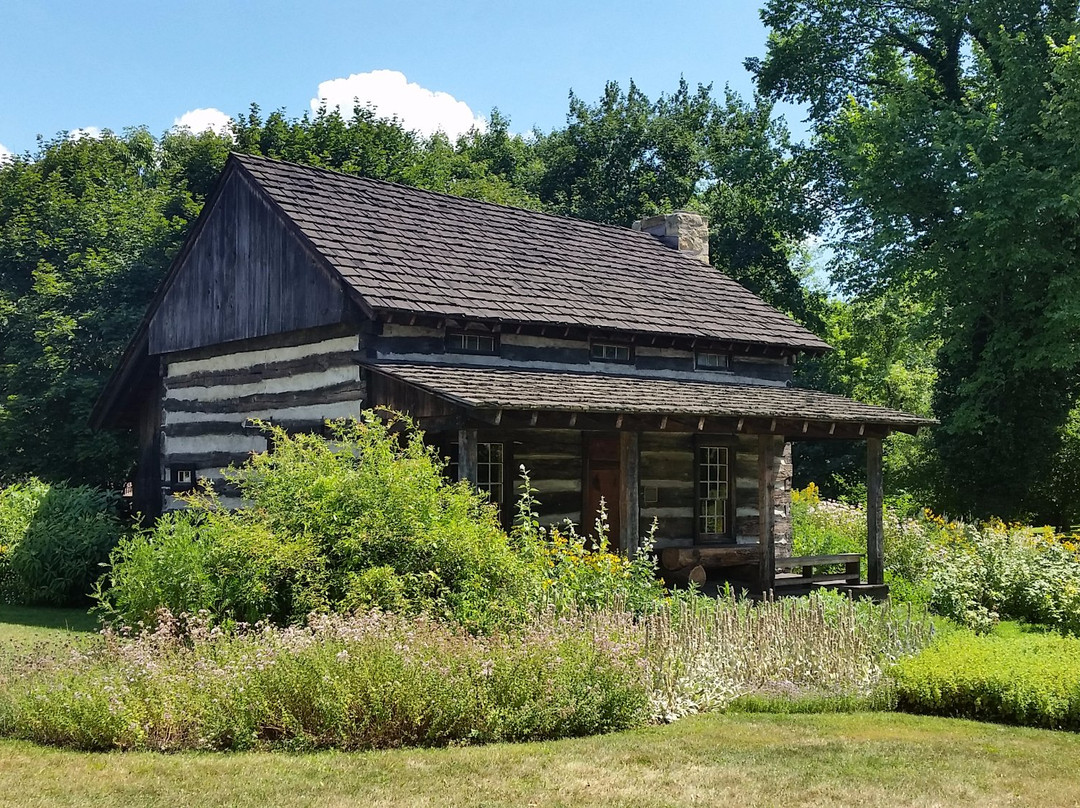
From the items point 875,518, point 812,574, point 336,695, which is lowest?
point 812,574

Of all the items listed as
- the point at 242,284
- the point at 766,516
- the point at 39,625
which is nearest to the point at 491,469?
the point at 766,516

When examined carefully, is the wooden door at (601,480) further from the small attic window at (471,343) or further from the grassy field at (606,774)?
the grassy field at (606,774)

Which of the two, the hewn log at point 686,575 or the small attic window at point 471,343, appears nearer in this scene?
the small attic window at point 471,343

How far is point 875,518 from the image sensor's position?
18359 millimetres

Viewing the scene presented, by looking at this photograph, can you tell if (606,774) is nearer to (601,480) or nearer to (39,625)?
(39,625)

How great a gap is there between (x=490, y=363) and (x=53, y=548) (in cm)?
789

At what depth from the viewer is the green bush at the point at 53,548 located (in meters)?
17.8

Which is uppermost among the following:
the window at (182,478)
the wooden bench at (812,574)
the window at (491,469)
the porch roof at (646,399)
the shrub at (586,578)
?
the porch roof at (646,399)

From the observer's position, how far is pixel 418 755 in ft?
25.7

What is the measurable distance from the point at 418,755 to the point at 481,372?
8.53m

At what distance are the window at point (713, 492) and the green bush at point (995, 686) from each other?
28.5ft

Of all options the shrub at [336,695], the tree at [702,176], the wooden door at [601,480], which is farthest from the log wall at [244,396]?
the tree at [702,176]

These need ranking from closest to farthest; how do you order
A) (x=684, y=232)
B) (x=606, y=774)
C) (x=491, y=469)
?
(x=606, y=774) < (x=491, y=469) < (x=684, y=232)

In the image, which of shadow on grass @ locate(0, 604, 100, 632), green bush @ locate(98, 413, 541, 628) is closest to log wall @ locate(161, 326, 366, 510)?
shadow on grass @ locate(0, 604, 100, 632)
